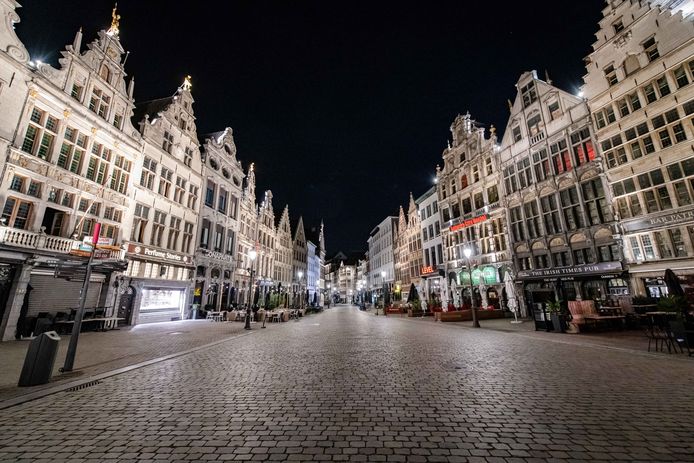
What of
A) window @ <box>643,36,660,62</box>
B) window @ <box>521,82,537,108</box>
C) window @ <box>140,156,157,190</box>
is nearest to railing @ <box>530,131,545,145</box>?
window @ <box>521,82,537,108</box>

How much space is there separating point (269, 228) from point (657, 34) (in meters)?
45.5

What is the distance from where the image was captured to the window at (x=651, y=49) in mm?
19703

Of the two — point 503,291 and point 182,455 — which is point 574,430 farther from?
point 503,291

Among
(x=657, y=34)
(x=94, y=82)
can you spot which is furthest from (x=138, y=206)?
(x=657, y=34)

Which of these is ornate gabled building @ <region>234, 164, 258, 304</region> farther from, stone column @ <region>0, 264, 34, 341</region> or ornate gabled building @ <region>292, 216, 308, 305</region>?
stone column @ <region>0, 264, 34, 341</region>

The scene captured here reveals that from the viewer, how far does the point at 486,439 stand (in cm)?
380

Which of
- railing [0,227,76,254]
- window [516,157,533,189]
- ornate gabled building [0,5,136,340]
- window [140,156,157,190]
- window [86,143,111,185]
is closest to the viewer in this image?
railing [0,227,76,254]

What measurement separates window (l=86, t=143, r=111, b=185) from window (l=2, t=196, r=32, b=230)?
13.9 ft

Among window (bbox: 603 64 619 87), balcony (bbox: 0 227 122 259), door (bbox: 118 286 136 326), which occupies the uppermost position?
window (bbox: 603 64 619 87)

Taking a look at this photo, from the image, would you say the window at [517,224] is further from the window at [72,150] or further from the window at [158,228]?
the window at [72,150]

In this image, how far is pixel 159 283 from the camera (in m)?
24.1

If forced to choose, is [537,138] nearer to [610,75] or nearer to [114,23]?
[610,75]

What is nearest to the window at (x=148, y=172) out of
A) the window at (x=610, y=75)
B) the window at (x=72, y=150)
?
the window at (x=72, y=150)

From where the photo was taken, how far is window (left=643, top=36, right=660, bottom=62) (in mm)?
19703
